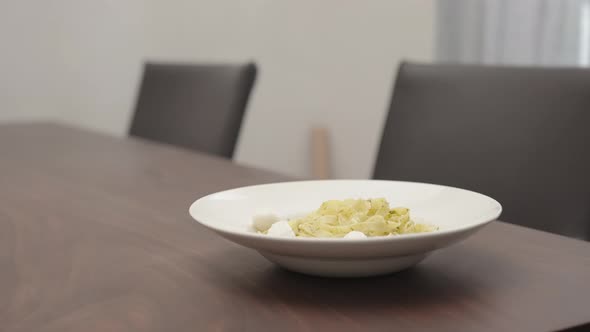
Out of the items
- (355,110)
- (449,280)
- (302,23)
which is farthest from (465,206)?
(302,23)

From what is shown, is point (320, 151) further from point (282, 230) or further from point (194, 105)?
point (282, 230)

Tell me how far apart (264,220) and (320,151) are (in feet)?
10.3

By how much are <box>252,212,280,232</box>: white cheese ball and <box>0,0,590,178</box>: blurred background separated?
2401mm

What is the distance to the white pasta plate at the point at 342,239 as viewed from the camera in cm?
67

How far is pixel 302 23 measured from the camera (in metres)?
3.99

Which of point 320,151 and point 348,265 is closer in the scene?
point 348,265

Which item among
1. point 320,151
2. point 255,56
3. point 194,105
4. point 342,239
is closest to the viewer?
point 342,239

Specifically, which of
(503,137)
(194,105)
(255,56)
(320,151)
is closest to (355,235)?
(503,137)

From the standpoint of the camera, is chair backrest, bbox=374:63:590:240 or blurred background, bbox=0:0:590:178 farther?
blurred background, bbox=0:0:590:178

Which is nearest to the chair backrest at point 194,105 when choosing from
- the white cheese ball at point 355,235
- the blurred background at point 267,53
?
the white cheese ball at point 355,235

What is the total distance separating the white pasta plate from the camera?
2.19 ft

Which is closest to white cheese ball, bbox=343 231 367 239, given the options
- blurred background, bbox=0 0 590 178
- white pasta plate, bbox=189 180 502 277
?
white pasta plate, bbox=189 180 502 277

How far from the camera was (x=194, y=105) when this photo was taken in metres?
2.04

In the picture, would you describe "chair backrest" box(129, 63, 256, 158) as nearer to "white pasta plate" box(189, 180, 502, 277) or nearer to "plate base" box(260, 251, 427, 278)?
"white pasta plate" box(189, 180, 502, 277)
